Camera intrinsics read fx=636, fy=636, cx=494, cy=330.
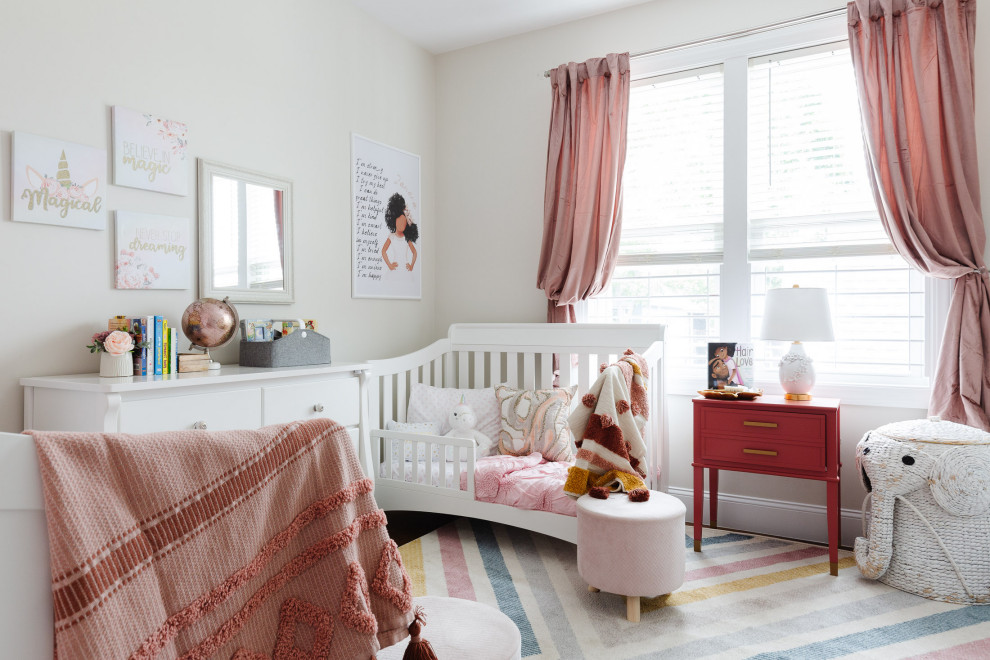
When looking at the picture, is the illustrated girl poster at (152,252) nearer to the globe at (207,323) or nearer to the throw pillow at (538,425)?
the globe at (207,323)

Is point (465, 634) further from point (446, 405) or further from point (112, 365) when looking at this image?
point (446, 405)

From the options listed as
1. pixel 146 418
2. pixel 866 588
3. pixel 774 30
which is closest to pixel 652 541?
pixel 866 588

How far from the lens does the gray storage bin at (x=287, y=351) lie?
2398 millimetres

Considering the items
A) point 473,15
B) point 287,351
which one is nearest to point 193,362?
point 287,351

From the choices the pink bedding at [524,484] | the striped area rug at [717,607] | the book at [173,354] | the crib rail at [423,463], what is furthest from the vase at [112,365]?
the pink bedding at [524,484]

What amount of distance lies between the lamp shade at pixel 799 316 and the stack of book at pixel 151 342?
2253 mm

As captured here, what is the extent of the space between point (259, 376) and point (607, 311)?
1.90m

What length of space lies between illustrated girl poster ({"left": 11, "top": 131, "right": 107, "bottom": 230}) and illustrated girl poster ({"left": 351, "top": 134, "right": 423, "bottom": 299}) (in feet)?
4.18

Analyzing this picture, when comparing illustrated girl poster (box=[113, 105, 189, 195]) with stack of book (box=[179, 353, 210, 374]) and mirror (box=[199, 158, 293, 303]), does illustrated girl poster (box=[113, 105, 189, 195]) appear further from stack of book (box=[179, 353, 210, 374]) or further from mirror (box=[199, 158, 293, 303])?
stack of book (box=[179, 353, 210, 374])

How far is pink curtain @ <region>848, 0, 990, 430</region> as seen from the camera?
98.6 inches

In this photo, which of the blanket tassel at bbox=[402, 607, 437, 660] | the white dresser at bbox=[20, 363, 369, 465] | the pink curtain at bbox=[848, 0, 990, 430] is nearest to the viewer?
the blanket tassel at bbox=[402, 607, 437, 660]

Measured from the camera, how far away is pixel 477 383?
11.2ft

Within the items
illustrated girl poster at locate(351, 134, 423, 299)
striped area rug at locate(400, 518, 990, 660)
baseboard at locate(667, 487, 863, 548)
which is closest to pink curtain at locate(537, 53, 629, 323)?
illustrated girl poster at locate(351, 134, 423, 299)

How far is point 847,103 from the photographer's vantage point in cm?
285
